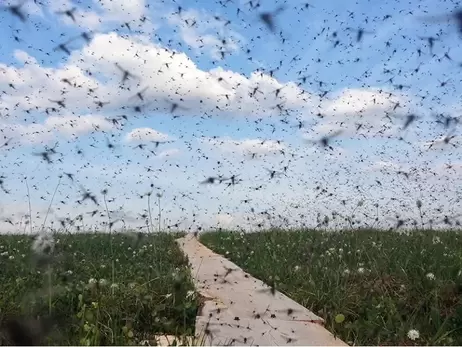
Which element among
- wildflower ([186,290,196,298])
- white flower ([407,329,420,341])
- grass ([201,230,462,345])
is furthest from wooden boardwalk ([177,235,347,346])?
white flower ([407,329,420,341])

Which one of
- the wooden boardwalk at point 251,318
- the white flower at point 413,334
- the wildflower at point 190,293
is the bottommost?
the white flower at point 413,334

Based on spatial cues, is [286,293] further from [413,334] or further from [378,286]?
[413,334]

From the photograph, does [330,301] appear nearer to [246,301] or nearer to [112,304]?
[246,301]

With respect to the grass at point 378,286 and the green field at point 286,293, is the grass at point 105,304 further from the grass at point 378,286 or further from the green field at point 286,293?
the grass at point 378,286

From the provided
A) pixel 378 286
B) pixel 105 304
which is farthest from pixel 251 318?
pixel 378 286

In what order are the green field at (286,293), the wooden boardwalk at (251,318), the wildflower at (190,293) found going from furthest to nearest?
the wildflower at (190,293)
the green field at (286,293)
the wooden boardwalk at (251,318)

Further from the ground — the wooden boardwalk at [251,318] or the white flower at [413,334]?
the wooden boardwalk at [251,318]

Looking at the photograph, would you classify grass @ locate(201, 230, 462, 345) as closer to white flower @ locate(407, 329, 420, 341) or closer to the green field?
the green field

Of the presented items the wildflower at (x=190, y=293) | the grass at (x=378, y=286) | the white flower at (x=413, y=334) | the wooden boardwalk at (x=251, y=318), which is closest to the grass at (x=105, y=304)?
the wildflower at (x=190, y=293)
